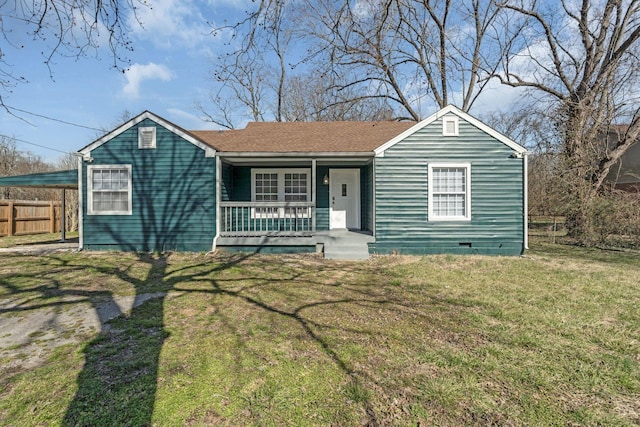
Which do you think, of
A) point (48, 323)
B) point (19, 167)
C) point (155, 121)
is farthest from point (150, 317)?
point (19, 167)

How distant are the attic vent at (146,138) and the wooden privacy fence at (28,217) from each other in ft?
34.2

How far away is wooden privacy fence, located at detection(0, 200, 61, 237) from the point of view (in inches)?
604

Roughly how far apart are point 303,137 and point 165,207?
5492 mm

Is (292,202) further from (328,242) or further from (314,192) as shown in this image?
(328,242)

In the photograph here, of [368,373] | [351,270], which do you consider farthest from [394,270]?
[368,373]

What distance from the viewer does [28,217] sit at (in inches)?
648

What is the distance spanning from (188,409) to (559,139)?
56.8 ft

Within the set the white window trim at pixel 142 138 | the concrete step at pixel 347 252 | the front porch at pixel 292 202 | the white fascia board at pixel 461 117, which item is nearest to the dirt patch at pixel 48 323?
the front porch at pixel 292 202

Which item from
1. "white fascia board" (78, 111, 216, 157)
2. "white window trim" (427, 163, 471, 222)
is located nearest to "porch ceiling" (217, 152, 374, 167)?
"white fascia board" (78, 111, 216, 157)

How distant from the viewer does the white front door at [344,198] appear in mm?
12188

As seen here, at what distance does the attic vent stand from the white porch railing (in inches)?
113

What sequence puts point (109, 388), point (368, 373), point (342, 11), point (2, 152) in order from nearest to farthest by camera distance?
point (109, 388)
point (368, 373)
point (342, 11)
point (2, 152)

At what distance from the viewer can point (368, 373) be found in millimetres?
3057

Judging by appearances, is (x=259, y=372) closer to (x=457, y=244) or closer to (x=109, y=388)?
(x=109, y=388)
